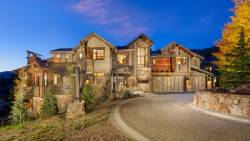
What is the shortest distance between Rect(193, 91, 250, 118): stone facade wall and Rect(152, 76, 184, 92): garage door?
22216 mm

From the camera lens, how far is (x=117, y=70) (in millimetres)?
34188

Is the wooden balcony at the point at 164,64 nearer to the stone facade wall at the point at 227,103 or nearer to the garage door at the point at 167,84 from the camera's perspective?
the garage door at the point at 167,84

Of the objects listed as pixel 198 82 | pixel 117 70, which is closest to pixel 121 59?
pixel 117 70

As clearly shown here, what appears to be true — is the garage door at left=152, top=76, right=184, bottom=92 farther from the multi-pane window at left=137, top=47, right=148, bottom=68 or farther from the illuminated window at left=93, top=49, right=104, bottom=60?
the illuminated window at left=93, top=49, right=104, bottom=60

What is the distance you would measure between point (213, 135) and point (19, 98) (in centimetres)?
1943

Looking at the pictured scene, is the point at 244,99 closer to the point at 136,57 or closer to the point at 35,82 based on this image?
the point at 136,57

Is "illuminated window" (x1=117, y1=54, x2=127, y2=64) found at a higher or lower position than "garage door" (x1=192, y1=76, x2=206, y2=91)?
higher

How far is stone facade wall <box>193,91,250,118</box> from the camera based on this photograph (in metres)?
11.3

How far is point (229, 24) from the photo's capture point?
22594 mm

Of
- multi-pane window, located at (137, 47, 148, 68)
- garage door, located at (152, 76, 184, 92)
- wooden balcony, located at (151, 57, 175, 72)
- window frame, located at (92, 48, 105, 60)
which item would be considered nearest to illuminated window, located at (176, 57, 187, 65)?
wooden balcony, located at (151, 57, 175, 72)

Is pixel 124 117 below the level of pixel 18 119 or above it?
above

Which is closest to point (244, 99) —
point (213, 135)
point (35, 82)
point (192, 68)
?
point (213, 135)

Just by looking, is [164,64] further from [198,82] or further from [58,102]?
[58,102]

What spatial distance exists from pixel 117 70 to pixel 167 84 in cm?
908
